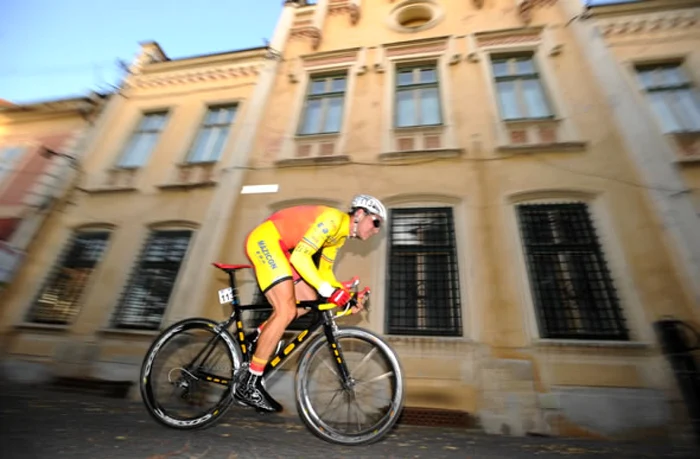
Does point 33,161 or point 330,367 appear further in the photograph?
point 33,161

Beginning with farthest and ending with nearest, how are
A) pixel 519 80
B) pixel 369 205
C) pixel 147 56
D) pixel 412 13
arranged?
pixel 147 56 < pixel 412 13 < pixel 519 80 < pixel 369 205

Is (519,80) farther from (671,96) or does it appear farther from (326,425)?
(326,425)

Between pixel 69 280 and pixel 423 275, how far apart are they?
6.76 metres

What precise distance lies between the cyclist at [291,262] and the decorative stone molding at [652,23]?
746 centimetres

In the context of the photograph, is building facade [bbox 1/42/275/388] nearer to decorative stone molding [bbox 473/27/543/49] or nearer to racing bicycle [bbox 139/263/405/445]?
racing bicycle [bbox 139/263/405/445]

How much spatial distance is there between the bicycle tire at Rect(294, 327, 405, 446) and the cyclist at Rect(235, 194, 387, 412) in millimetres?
200

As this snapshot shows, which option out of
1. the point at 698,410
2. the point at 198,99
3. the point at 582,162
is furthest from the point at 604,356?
the point at 198,99

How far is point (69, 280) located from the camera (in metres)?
5.79

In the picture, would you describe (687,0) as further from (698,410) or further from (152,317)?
(152,317)

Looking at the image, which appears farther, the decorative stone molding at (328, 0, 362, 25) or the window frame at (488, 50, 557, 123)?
the decorative stone molding at (328, 0, 362, 25)

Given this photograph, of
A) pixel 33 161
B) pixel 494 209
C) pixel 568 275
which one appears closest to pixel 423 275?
pixel 494 209

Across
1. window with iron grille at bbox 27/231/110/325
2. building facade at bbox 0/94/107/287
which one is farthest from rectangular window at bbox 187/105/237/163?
building facade at bbox 0/94/107/287

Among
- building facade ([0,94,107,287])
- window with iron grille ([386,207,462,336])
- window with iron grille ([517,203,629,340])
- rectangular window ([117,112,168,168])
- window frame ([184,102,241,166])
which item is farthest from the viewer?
rectangular window ([117,112,168,168])

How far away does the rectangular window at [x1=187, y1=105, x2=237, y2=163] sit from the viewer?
6902 millimetres
